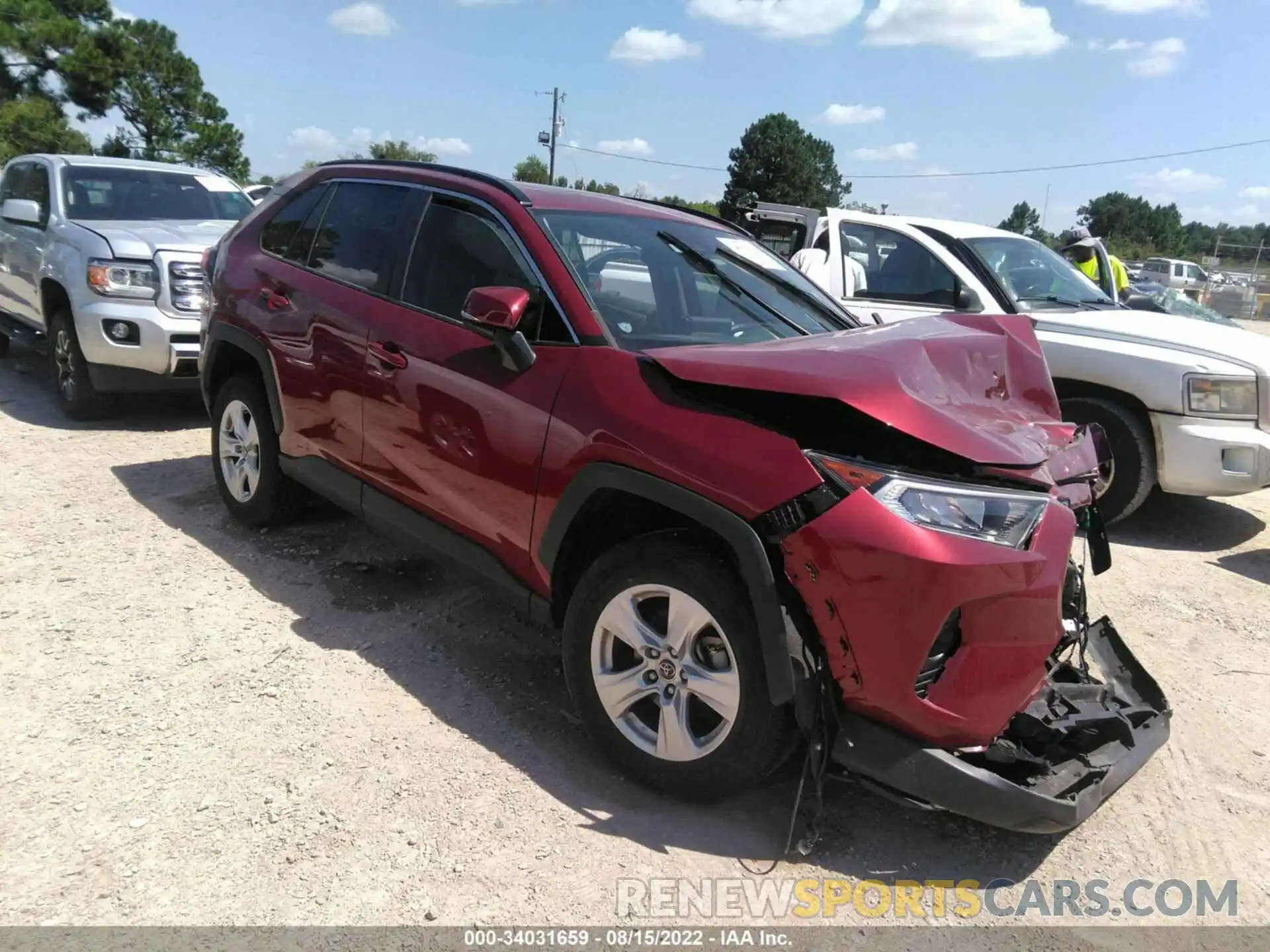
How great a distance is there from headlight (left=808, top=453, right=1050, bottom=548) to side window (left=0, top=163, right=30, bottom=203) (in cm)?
829

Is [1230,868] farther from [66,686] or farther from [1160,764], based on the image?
[66,686]

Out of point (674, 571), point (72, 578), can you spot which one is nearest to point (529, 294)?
point (674, 571)

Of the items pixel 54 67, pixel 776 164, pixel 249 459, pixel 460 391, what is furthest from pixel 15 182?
pixel 776 164

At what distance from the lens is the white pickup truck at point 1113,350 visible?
5309 mm

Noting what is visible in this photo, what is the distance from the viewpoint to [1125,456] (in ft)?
18.2

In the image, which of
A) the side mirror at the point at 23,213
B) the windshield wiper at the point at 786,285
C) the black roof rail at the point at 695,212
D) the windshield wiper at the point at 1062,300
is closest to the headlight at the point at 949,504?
the windshield wiper at the point at 786,285

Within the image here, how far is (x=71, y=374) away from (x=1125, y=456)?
7.26 m

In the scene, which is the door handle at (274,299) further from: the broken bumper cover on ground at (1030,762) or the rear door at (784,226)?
the rear door at (784,226)

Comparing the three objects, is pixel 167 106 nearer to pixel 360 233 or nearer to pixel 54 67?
pixel 54 67

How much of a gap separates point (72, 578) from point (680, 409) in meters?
3.15

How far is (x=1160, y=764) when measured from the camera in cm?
326

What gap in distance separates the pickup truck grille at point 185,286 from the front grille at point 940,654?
230 inches

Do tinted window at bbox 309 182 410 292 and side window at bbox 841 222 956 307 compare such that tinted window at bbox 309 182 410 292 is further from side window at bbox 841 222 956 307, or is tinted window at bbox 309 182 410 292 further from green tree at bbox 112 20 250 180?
green tree at bbox 112 20 250 180

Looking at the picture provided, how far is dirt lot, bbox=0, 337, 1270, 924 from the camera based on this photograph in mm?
2459
